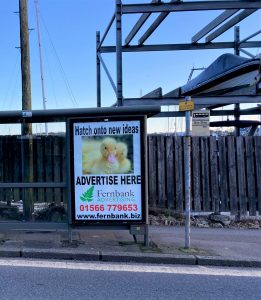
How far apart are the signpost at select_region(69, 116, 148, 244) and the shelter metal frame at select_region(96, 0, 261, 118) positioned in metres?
2.98

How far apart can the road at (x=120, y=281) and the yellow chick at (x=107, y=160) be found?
1.64 meters

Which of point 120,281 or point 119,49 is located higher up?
point 119,49

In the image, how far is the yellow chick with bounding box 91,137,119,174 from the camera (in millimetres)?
7645

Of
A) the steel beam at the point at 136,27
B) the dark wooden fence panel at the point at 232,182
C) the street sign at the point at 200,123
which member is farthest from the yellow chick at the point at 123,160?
the steel beam at the point at 136,27

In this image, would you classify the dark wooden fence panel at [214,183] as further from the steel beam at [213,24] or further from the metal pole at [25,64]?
the metal pole at [25,64]

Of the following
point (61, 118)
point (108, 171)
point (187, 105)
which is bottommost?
point (108, 171)

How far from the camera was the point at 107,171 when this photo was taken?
7.66m

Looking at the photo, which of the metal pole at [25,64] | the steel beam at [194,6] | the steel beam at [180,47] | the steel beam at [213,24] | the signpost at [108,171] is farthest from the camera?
the steel beam at [180,47]

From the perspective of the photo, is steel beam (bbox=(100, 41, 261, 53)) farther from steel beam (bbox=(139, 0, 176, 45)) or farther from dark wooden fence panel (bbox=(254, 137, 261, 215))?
dark wooden fence panel (bbox=(254, 137, 261, 215))

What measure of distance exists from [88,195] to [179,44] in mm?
7410

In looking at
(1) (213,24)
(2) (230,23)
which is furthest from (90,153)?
(2) (230,23)

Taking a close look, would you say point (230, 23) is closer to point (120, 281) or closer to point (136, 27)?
point (136, 27)

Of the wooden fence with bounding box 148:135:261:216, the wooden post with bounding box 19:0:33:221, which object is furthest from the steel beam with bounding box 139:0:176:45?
the wooden post with bounding box 19:0:33:221

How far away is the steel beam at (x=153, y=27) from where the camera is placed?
448 inches
